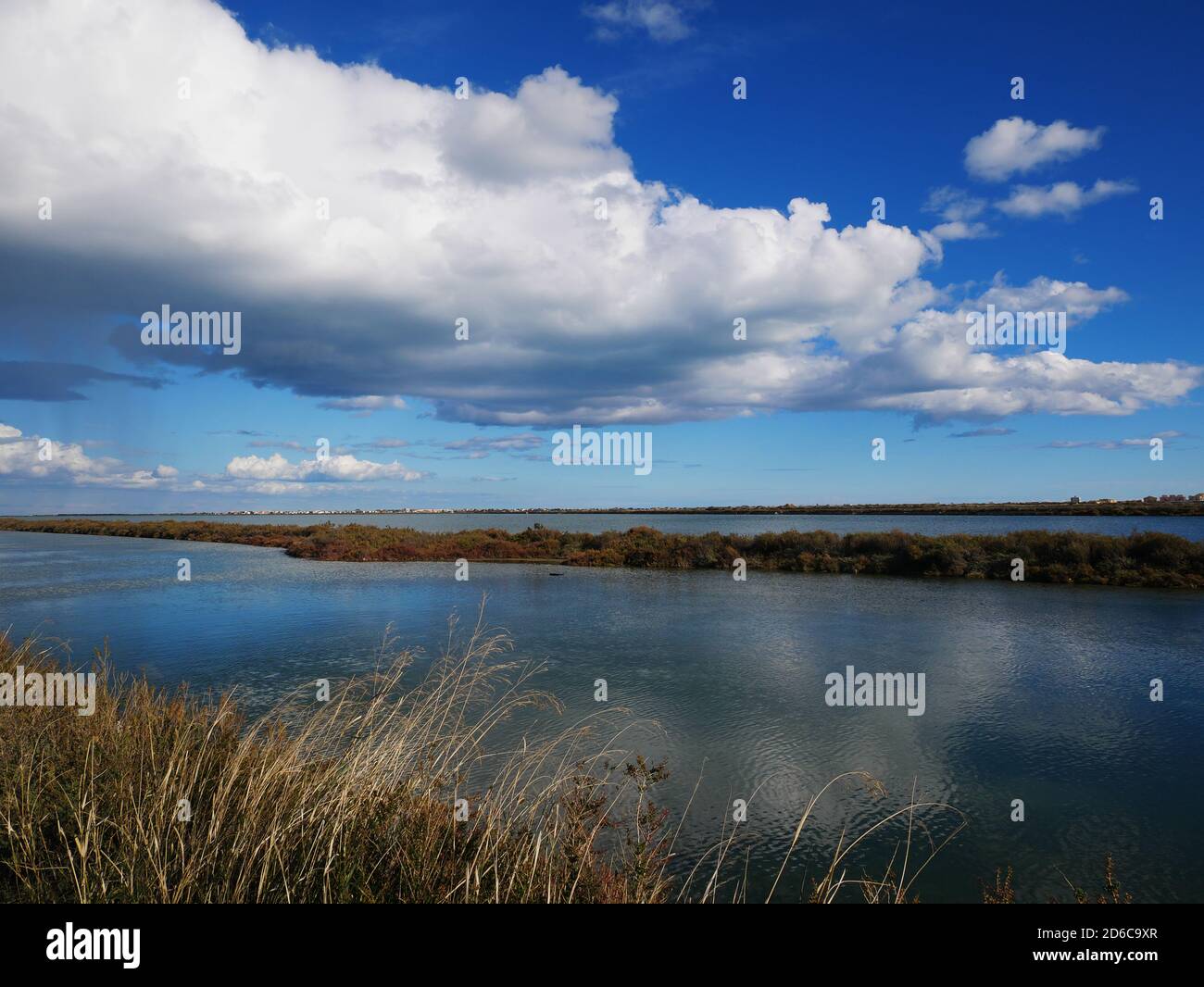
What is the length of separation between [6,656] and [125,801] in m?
9.13

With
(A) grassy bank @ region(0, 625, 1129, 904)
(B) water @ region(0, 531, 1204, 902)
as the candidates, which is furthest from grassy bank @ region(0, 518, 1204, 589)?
(A) grassy bank @ region(0, 625, 1129, 904)

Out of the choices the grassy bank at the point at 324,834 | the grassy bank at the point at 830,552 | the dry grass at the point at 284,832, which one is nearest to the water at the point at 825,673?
the grassy bank at the point at 324,834

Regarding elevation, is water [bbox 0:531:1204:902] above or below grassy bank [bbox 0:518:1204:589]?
below

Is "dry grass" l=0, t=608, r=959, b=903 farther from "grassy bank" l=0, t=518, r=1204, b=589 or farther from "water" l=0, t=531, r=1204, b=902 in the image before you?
"grassy bank" l=0, t=518, r=1204, b=589

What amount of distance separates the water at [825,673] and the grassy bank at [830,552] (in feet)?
8.63

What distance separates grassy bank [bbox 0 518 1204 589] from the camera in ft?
89.8

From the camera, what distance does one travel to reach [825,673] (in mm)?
13508

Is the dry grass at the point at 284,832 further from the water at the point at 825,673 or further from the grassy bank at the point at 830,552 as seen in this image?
the grassy bank at the point at 830,552

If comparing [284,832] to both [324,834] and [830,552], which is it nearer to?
[324,834]

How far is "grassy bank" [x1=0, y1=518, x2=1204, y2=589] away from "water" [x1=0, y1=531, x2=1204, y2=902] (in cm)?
263

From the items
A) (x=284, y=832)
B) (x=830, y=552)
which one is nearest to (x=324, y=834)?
(x=284, y=832)
